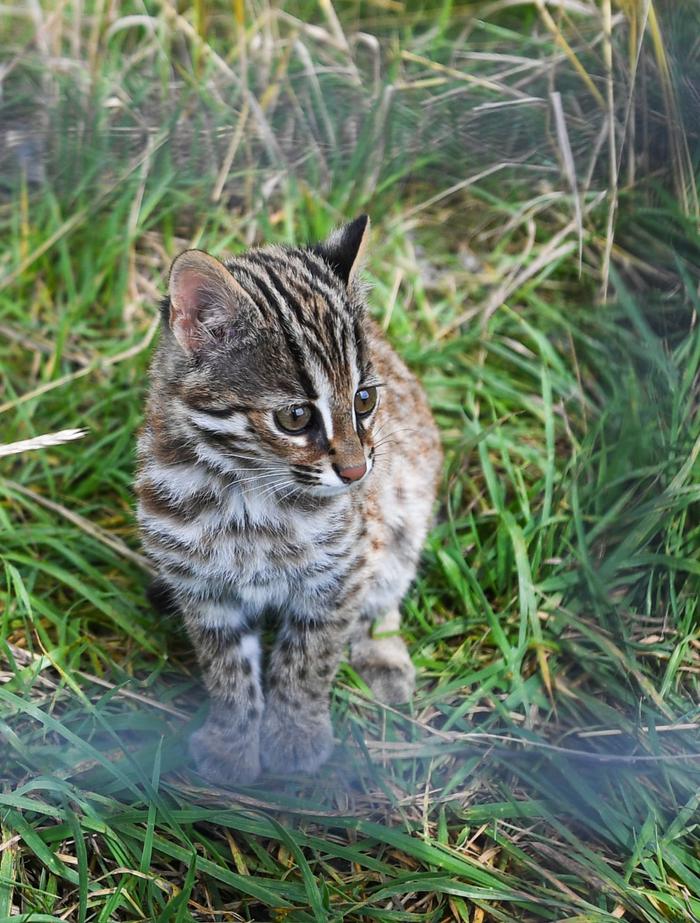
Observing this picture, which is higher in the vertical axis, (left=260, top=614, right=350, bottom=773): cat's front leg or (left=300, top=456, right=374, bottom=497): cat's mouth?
(left=300, top=456, right=374, bottom=497): cat's mouth

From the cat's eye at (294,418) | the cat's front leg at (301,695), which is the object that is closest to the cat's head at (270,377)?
the cat's eye at (294,418)

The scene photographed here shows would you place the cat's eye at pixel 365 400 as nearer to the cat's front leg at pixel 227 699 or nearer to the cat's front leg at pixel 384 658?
the cat's front leg at pixel 227 699

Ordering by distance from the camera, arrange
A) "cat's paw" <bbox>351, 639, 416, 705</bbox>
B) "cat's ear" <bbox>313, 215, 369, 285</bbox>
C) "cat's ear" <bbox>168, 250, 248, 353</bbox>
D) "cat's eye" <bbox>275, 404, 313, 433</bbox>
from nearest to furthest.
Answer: "cat's ear" <bbox>168, 250, 248, 353</bbox>
"cat's eye" <bbox>275, 404, 313, 433</bbox>
"cat's ear" <bbox>313, 215, 369, 285</bbox>
"cat's paw" <bbox>351, 639, 416, 705</bbox>

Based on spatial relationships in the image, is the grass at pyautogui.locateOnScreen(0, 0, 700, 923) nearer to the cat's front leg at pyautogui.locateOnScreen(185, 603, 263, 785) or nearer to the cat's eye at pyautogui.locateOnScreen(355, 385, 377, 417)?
the cat's front leg at pyautogui.locateOnScreen(185, 603, 263, 785)

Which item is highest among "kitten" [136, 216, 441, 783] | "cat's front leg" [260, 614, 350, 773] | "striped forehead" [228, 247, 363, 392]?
"striped forehead" [228, 247, 363, 392]

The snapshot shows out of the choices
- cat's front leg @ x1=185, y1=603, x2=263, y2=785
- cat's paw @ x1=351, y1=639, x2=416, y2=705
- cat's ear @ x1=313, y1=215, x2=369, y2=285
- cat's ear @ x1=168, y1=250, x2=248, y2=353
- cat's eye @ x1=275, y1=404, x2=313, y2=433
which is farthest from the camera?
cat's paw @ x1=351, y1=639, x2=416, y2=705

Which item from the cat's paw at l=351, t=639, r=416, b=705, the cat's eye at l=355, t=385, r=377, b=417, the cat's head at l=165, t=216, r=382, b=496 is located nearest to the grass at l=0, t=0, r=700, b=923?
the cat's paw at l=351, t=639, r=416, b=705

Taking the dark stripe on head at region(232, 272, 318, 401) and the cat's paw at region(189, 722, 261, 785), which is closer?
the dark stripe on head at region(232, 272, 318, 401)

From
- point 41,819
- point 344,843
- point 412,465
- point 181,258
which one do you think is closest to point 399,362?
point 412,465
